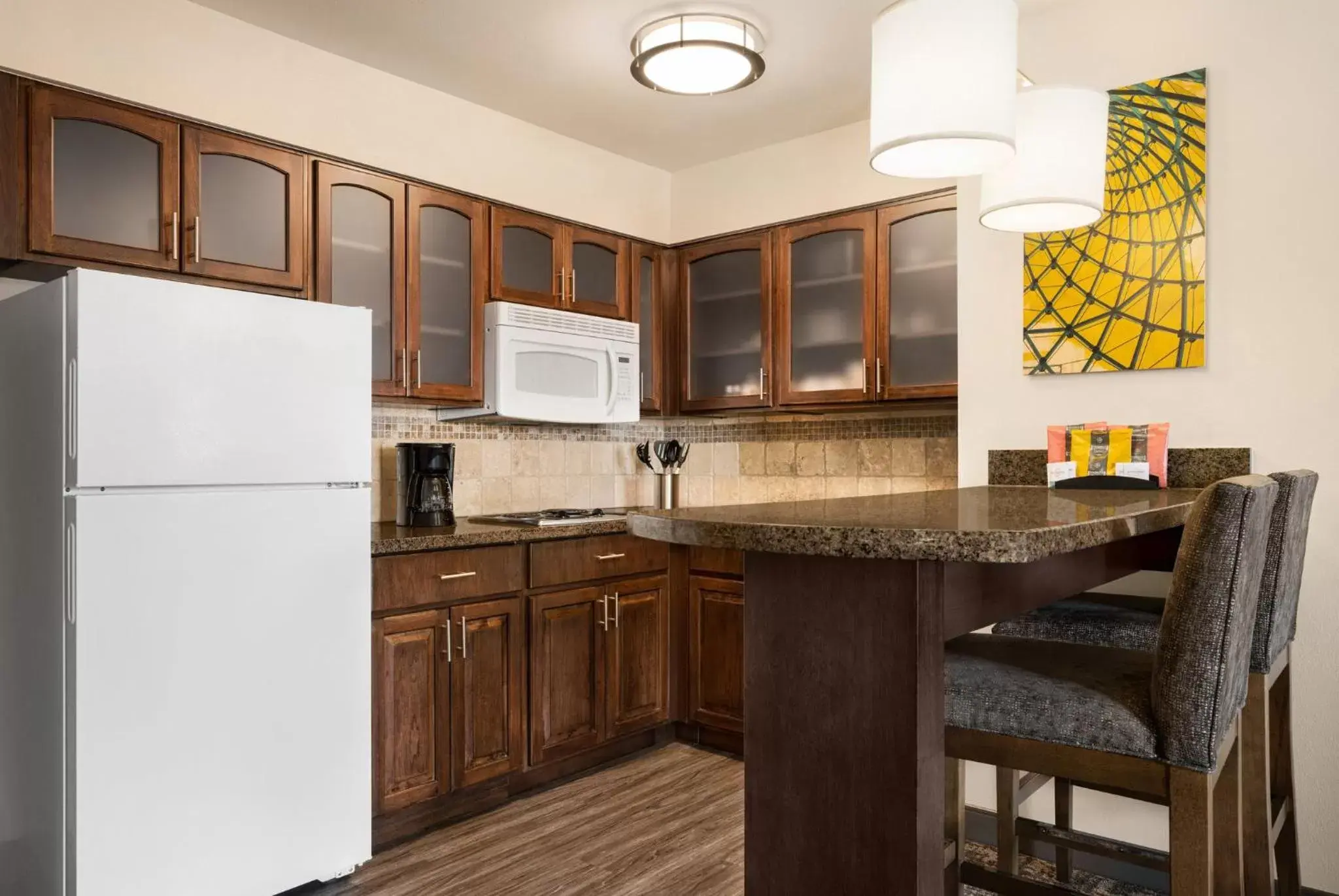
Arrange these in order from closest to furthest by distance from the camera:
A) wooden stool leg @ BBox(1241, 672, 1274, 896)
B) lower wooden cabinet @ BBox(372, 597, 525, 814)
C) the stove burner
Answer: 1. wooden stool leg @ BBox(1241, 672, 1274, 896)
2. lower wooden cabinet @ BBox(372, 597, 525, 814)
3. the stove burner

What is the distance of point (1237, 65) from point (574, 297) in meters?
2.22

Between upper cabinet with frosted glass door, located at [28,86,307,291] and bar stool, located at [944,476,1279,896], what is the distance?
222 cm

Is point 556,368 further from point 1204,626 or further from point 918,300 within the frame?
point 1204,626

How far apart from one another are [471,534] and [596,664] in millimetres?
747

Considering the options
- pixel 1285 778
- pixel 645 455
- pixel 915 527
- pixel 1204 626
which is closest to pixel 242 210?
pixel 645 455

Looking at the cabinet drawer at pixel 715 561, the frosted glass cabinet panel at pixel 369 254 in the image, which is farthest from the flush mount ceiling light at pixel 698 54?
the cabinet drawer at pixel 715 561

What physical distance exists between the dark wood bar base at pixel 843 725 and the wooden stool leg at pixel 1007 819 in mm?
1059

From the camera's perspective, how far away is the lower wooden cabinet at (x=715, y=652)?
11.2 feet

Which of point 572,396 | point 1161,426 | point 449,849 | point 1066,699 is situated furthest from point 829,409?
point 1066,699

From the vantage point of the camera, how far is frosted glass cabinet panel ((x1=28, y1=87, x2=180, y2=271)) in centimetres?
222

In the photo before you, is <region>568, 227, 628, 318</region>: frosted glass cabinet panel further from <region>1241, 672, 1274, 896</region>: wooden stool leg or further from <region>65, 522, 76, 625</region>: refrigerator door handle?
<region>1241, 672, 1274, 896</region>: wooden stool leg

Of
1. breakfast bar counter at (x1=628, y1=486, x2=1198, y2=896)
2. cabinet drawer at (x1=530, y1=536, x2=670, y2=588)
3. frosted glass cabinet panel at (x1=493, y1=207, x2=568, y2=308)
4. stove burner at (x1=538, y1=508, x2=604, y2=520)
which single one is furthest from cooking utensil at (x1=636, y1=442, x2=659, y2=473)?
breakfast bar counter at (x1=628, y1=486, x2=1198, y2=896)

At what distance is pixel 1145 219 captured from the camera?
2.34 meters

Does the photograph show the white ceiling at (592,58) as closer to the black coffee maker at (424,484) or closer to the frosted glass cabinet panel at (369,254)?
the frosted glass cabinet panel at (369,254)
